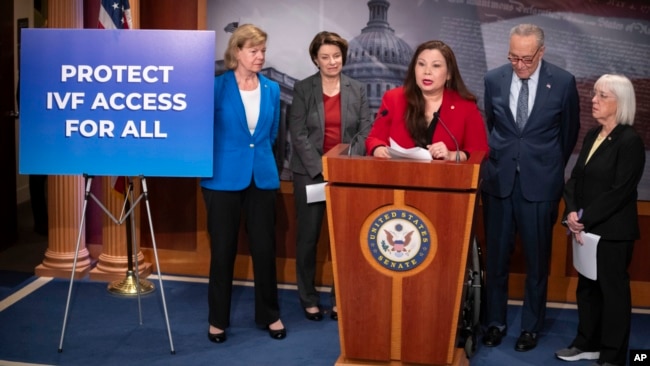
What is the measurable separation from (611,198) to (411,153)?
116 centimetres

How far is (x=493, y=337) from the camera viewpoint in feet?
18.0

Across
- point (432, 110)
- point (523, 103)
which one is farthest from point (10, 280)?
point (523, 103)

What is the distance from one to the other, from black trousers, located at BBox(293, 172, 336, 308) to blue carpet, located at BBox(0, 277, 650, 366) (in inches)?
6.1

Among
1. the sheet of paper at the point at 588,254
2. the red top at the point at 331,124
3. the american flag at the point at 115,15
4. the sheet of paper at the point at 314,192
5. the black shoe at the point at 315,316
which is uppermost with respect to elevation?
the american flag at the point at 115,15

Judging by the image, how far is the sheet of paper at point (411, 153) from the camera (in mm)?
4375

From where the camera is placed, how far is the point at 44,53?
5.16 metres

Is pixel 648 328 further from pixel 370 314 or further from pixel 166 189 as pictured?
pixel 166 189

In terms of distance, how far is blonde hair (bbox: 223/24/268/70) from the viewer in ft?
17.3

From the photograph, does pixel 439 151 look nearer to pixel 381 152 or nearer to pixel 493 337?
pixel 381 152

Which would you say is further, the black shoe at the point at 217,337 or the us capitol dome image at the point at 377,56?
the us capitol dome image at the point at 377,56

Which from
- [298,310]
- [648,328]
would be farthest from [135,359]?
[648,328]

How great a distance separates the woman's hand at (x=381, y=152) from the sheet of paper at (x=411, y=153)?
11 centimetres

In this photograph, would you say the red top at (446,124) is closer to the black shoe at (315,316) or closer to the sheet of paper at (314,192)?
the sheet of paper at (314,192)

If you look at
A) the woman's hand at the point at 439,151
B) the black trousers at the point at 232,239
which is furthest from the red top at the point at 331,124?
the woman's hand at the point at 439,151
